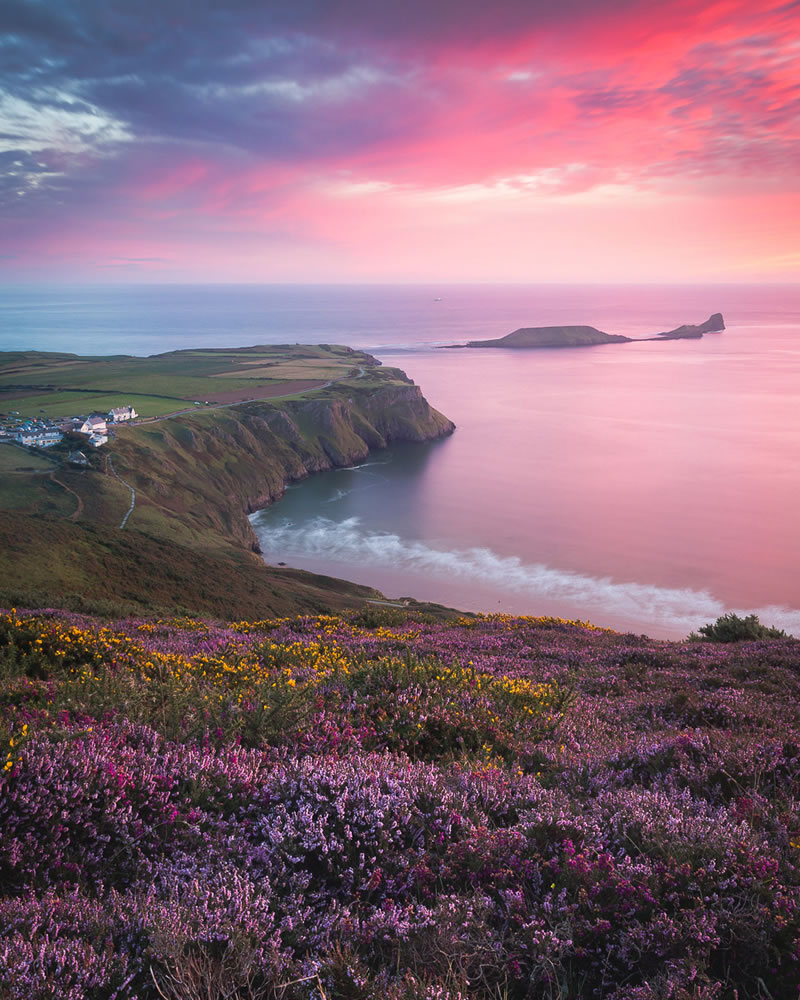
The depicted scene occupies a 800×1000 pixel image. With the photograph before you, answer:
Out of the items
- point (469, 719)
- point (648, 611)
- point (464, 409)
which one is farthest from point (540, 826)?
point (464, 409)

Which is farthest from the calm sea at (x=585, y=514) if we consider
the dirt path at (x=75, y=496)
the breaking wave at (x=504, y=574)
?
the dirt path at (x=75, y=496)

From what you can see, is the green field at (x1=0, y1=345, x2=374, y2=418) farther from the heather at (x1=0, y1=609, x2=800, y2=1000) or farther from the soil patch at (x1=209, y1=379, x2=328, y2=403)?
the heather at (x1=0, y1=609, x2=800, y2=1000)

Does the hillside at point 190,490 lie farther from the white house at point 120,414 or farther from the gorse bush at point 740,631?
the gorse bush at point 740,631

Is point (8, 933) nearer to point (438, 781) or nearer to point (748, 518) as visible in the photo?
point (438, 781)

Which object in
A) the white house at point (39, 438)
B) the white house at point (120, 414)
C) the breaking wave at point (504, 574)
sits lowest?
the breaking wave at point (504, 574)

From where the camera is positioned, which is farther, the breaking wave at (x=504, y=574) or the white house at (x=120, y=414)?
the white house at (x=120, y=414)

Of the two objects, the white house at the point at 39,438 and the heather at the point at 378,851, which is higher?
the white house at the point at 39,438

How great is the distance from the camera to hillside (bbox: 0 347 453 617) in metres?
33.9

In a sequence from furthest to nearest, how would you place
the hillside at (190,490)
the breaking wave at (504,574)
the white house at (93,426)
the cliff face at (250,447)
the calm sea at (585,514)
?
1. the white house at (93,426)
2. the cliff face at (250,447)
3. the calm sea at (585,514)
4. the breaking wave at (504,574)
5. the hillside at (190,490)

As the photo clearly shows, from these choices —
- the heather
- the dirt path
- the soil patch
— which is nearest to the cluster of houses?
the dirt path

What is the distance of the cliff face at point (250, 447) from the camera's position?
74875mm

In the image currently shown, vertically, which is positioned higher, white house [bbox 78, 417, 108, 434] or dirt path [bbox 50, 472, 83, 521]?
white house [bbox 78, 417, 108, 434]

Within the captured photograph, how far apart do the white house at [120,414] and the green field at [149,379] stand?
5.05m

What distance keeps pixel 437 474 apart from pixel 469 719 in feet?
312
